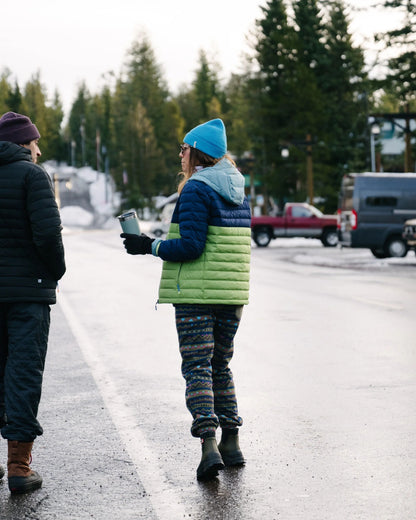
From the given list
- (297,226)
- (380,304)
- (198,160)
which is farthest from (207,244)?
(297,226)

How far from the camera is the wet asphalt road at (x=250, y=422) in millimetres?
4840

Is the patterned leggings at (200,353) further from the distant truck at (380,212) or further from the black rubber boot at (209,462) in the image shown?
the distant truck at (380,212)

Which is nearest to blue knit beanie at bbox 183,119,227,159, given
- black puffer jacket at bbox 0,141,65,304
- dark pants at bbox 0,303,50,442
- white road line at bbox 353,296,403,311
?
black puffer jacket at bbox 0,141,65,304

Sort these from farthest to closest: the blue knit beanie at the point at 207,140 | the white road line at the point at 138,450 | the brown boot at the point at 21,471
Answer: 1. the blue knit beanie at the point at 207,140
2. the brown boot at the point at 21,471
3. the white road line at the point at 138,450

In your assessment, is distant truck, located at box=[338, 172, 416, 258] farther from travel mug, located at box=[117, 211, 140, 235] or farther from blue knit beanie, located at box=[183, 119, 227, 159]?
travel mug, located at box=[117, 211, 140, 235]

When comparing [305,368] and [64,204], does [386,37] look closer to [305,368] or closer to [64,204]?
[305,368]

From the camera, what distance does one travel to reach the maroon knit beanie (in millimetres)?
5367

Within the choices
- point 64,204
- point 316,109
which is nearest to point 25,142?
→ point 316,109

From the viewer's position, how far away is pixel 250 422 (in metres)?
6.75

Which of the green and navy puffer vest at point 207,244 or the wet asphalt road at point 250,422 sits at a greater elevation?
the green and navy puffer vest at point 207,244

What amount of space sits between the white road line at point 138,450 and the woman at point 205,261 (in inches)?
10.7

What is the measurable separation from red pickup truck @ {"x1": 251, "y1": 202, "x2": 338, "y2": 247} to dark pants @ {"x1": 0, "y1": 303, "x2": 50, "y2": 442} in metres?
36.0

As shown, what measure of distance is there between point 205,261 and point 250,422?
1.81 meters

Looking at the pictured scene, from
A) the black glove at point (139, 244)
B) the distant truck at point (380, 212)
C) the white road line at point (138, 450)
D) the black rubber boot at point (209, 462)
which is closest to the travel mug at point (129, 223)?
the black glove at point (139, 244)
